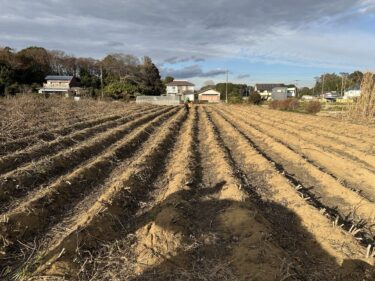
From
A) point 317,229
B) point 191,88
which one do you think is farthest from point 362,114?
point 191,88

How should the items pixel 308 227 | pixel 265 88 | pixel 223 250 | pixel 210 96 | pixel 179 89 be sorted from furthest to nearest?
pixel 265 88
pixel 179 89
pixel 210 96
pixel 308 227
pixel 223 250

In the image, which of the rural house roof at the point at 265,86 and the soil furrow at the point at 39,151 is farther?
the rural house roof at the point at 265,86

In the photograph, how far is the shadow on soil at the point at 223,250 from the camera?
446 centimetres

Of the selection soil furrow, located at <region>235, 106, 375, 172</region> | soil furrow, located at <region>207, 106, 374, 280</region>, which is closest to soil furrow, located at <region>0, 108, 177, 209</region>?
soil furrow, located at <region>207, 106, 374, 280</region>

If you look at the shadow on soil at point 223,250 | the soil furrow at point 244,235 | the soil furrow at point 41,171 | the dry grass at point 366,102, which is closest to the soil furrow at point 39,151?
the soil furrow at point 41,171

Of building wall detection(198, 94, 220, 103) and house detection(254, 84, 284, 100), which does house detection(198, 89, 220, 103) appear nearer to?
building wall detection(198, 94, 220, 103)

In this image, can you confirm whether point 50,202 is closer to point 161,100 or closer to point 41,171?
point 41,171

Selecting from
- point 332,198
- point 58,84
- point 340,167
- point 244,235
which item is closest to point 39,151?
point 244,235

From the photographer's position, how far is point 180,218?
5.78 m

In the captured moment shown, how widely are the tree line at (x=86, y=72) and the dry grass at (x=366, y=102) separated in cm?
3065

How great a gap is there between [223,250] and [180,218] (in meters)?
0.91

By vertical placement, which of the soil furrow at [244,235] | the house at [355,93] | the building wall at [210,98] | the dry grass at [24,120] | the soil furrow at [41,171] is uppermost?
the house at [355,93]

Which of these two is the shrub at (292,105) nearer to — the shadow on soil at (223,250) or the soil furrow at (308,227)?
the soil furrow at (308,227)

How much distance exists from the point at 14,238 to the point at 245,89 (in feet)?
357
